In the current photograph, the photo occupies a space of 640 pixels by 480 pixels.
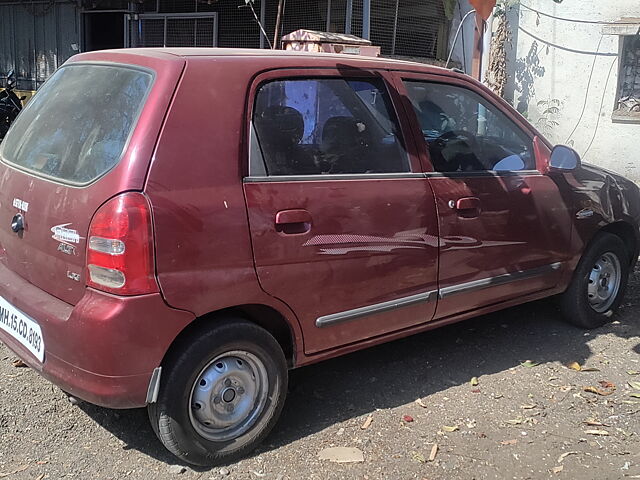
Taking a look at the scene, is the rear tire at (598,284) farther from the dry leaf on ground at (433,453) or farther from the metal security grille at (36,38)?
the metal security grille at (36,38)

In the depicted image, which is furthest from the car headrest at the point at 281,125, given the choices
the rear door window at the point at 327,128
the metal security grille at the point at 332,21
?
the metal security grille at the point at 332,21

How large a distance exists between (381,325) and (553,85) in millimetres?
7850

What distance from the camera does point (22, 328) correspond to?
3.01m

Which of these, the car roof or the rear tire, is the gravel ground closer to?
→ the rear tire

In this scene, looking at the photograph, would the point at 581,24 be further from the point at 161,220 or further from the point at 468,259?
the point at 161,220

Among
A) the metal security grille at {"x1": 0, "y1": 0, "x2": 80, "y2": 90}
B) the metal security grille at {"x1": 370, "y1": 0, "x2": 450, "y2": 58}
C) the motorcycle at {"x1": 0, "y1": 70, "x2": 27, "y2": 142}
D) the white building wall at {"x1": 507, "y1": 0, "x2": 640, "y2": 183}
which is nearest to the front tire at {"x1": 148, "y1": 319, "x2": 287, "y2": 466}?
the metal security grille at {"x1": 370, "y1": 0, "x2": 450, "y2": 58}

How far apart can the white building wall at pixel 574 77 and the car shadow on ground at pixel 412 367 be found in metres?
5.34

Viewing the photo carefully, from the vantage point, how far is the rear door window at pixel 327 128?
3.05 m

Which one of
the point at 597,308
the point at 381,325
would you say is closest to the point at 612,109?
the point at 597,308

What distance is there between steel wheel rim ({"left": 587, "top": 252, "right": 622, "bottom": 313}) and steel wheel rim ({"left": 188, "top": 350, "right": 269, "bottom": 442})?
8.67 ft

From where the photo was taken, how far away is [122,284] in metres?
2.62

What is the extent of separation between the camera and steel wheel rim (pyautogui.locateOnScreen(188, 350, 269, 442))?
9.68 ft

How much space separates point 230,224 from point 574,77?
28.1ft

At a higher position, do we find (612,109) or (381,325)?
(612,109)
